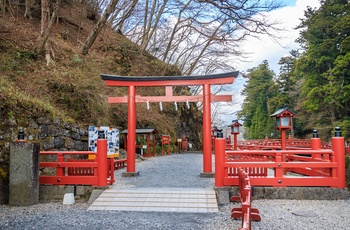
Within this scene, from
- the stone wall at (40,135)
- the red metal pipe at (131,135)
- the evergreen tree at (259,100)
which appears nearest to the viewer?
the stone wall at (40,135)

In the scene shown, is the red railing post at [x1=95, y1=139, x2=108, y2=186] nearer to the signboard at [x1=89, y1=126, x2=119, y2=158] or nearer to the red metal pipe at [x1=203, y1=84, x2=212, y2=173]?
the red metal pipe at [x1=203, y1=84, x2=212, y2=173]

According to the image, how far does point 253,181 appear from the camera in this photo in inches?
283

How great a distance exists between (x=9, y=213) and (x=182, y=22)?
2109cm

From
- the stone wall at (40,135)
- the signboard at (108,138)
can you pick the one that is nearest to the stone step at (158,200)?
the stone wall at (40,135)

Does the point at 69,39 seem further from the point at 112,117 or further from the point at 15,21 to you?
the point at 112,117

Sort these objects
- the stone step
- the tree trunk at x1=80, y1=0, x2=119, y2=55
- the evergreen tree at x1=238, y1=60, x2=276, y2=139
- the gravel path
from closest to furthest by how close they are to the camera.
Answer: the gravel path
the stone step
the tree trunk at x1=80, y1=0, x2=119, y2=55
the evergreen tree at x1=238, y1=60, x2=276, y2=139

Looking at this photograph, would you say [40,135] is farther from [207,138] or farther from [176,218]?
[176,218]

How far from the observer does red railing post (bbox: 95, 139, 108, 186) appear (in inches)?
284

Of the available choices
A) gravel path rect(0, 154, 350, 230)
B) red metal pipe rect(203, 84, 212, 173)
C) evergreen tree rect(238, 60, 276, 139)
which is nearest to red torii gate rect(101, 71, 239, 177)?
red metal pipe rect(203, 84, 212, 173)

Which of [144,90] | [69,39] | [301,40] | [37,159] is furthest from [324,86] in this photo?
[37,159]

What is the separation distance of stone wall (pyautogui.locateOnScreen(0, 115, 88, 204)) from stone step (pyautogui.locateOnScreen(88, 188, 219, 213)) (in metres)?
2.58

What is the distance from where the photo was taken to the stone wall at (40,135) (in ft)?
23.2

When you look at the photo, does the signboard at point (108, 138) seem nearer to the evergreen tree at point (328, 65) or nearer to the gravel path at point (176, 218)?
the gravel path at point (176, 218)

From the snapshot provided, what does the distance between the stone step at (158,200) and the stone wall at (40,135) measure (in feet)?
8.47
